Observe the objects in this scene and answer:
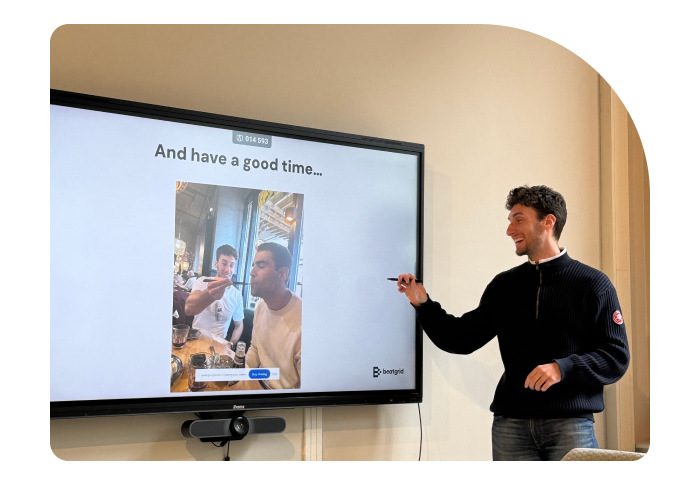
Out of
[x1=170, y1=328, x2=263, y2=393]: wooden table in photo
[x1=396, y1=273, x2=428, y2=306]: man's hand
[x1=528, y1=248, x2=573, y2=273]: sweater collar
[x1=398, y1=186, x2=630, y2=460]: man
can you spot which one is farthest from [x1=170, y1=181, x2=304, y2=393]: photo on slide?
[x1=528, y1=248, x2=573, y2=273]: sweater collar

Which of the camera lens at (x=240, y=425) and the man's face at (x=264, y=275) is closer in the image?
the camera lens at (x=240, y=425)

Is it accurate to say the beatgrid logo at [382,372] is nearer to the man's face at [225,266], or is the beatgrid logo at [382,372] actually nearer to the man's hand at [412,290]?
the man's hand at [412,290]

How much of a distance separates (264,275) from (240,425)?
58cm

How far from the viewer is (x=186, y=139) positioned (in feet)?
8.10

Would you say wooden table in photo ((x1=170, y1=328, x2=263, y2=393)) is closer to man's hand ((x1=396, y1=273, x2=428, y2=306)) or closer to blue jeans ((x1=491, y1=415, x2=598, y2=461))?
man's hand ((x1=396, y1=273, x2=428, y2=306))

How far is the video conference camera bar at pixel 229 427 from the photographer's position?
7.79 feet

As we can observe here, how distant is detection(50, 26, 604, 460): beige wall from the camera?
8.11 ft

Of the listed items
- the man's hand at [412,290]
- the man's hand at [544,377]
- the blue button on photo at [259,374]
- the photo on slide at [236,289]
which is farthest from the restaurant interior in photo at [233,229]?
the man's hand at [544,377]

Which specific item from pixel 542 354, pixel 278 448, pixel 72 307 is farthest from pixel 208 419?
pixel 542 354

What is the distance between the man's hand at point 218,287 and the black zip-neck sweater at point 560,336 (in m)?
1.09

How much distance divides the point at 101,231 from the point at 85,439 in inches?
29.2

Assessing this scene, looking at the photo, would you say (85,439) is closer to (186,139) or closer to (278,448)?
(278,448)

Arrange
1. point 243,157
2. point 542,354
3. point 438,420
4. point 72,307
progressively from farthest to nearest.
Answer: point 438,420 < point 243,157 < point 542,354 < point 72,307

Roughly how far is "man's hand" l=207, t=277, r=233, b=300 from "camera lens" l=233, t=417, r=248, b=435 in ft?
1.54
